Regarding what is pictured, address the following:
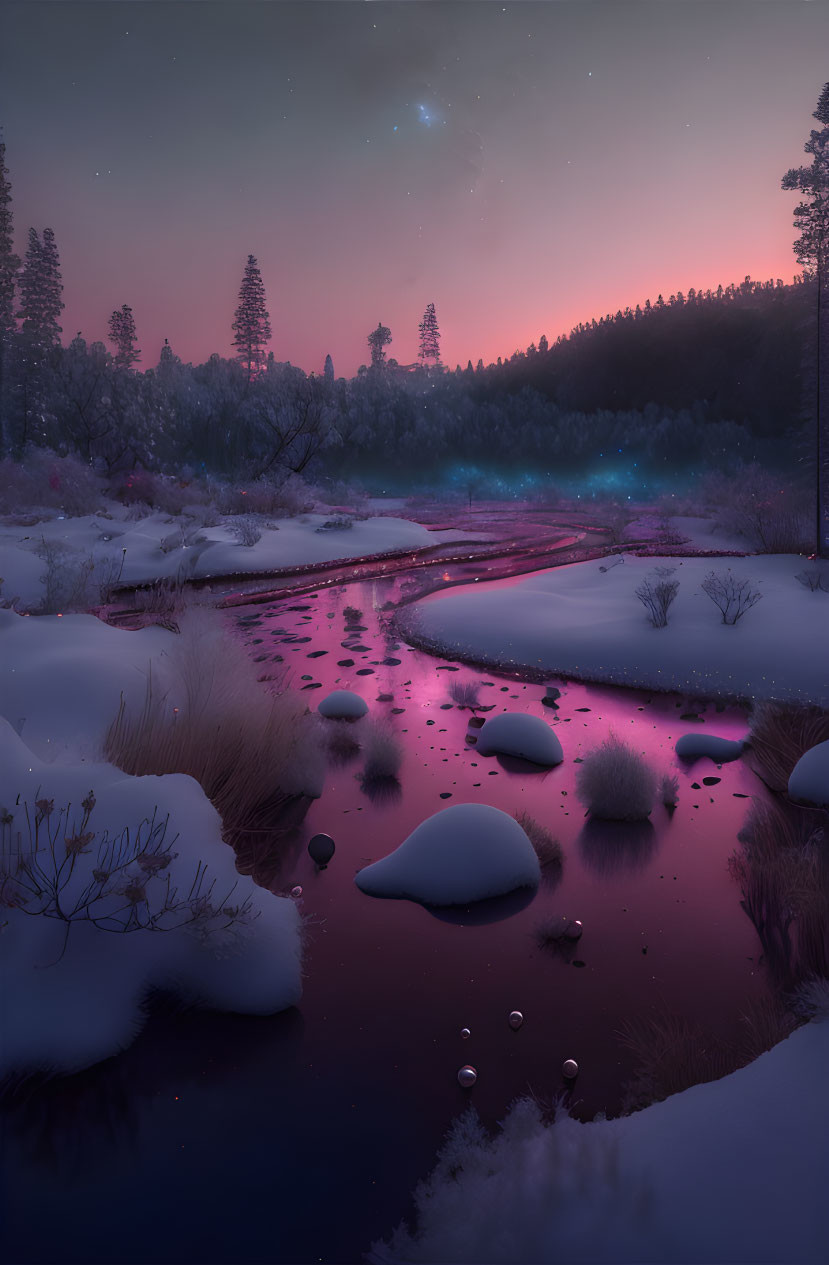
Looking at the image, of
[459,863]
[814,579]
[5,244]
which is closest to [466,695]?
[459,863]

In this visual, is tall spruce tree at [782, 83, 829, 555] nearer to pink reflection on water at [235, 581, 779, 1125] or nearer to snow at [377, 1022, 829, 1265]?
pink reflection on water at [235, 581, 779, 1125]

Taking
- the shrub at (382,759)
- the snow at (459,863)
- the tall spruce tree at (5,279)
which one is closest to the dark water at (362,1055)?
the snow at (459,863)

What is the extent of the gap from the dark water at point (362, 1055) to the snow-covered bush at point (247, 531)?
405 inches

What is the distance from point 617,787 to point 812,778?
1218mm

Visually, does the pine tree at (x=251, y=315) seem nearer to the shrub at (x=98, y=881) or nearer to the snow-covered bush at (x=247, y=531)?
the snow-covered bush at (x=247, y=531)

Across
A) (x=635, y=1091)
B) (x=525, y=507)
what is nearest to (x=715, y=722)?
(x=635, y=1091)

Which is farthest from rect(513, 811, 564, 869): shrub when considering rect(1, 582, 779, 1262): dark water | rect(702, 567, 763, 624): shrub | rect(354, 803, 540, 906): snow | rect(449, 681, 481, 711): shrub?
rect(702, 567, 763, 624): shrub

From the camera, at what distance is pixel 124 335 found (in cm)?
4803

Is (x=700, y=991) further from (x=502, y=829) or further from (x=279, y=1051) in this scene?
(x=279, y=1051)

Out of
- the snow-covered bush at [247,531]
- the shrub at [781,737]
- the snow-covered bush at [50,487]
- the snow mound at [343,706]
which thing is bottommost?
the shrub at [781,737]

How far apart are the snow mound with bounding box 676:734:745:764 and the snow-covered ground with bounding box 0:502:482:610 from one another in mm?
8153

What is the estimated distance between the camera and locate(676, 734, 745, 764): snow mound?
194 inches

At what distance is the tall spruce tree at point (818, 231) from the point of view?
11516 millimetres

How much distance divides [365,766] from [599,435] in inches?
1685
